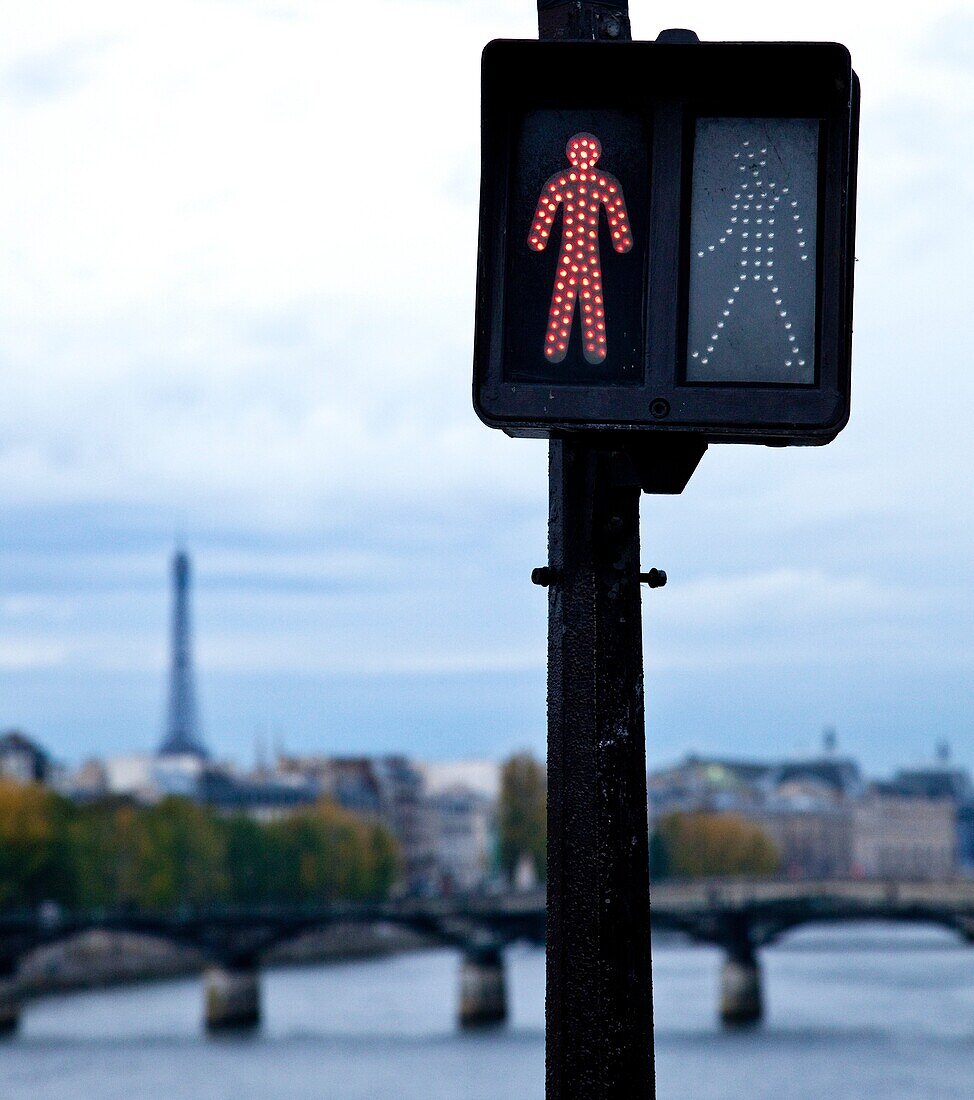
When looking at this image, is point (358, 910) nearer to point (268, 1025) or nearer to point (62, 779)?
point (268, 1025)

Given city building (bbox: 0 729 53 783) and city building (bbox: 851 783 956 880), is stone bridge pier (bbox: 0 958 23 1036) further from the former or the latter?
city building (bbox: 851 783 956 880)

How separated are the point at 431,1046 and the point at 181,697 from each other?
8620cm

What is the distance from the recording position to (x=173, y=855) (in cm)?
7156

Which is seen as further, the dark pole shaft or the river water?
the river water

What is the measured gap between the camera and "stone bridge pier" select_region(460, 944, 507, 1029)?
54.1 metres

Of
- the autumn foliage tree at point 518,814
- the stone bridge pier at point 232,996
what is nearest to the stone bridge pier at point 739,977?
the stone bridge pier at point 232,996

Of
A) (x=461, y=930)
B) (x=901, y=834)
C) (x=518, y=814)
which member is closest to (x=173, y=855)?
(x=461, y=930)

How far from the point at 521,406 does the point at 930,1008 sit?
54.3 meters

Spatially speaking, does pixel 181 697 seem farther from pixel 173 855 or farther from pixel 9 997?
pixel 9 997

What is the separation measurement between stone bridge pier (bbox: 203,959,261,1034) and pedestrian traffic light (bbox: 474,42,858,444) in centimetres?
5026

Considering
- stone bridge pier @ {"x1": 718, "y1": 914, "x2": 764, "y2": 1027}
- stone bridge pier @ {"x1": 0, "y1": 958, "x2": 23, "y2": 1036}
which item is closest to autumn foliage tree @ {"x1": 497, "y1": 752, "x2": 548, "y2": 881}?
stone bridge pier @ {"x1": 718, "y1": 914, "x2": 764, "y2": 1027}

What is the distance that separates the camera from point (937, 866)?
148250 millimetres

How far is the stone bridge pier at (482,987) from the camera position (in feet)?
177

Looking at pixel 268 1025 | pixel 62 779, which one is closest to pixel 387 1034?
pixel 268 1025
